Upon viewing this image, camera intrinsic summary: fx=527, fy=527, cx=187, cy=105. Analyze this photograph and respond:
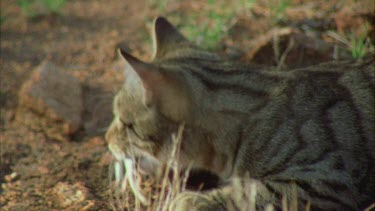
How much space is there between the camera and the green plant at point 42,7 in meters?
6.32

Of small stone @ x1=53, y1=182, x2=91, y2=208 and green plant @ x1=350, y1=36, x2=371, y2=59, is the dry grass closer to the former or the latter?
small stone @ x1=53, y1=182, x2=91, y2=208

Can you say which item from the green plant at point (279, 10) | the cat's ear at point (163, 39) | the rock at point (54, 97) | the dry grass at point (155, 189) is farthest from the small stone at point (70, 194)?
the green plant at point (279, 10)

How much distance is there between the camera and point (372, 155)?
316cm

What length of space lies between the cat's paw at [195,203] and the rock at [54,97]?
5.50 feet

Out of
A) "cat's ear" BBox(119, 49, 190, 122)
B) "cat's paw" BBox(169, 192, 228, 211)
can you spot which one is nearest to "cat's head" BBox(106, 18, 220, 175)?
"cat's ear" BBox(119, 49, 190, 122)

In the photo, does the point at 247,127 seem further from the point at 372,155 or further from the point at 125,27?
the point at 125,27

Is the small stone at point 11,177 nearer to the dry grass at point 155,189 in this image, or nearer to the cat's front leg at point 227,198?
the dry grass at point 155,189

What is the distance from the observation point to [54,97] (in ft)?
15.2

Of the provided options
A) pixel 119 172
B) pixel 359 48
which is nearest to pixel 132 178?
pixel 119 172

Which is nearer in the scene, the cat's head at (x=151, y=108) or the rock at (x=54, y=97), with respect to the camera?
the cat's head at (x=151, y=108)

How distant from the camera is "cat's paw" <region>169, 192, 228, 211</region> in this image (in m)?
3.03

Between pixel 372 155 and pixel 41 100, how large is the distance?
2.75 m

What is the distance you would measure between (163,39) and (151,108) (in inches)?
30.9

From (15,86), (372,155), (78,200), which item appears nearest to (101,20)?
(15,86)
